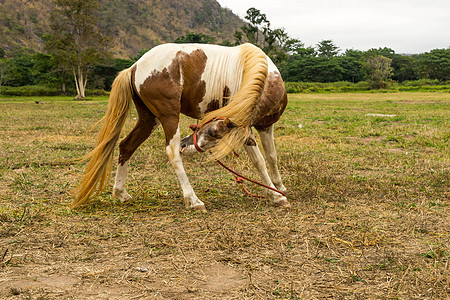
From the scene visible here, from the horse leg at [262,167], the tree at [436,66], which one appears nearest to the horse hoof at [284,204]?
the horse leg at [262,167]

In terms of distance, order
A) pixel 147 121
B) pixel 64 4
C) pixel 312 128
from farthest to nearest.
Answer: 1. pixel 64 4
2. pixel 312 128
3. pixel 147 121

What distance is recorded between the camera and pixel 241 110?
14.1ft

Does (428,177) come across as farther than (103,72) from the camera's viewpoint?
No

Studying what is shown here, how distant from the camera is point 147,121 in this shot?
5.06 metres

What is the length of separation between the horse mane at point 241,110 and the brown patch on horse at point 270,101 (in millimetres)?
91

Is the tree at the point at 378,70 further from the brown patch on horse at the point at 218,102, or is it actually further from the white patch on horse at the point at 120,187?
the white patch on horse at the point at 120,187

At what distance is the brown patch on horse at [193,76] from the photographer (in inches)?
181

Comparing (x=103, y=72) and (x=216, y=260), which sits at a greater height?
(x=103, y=72)

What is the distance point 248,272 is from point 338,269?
2.25 feet

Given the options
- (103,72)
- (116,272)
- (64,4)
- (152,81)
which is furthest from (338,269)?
(103,72)

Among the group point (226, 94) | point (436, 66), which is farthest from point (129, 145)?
point (436, 66)

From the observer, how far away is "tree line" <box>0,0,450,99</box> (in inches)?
1817

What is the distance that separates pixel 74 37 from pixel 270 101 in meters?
48.2

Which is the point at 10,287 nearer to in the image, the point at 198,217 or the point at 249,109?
the point at 198,217
